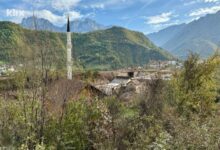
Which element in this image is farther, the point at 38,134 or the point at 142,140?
the point at 38,134

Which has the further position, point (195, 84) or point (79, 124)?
point (195, 84)

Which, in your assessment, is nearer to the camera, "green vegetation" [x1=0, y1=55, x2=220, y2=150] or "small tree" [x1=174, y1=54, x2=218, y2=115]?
"green vegetation" [x1=0, y1=55, x2=220, y2=150]

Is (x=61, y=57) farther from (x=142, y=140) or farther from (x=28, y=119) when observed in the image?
(x=142, y=140)

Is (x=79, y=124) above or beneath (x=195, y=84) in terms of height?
beneath

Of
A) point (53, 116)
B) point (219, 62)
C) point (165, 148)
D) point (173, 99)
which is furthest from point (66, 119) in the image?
point (219, 62)

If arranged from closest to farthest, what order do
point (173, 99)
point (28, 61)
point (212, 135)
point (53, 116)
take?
point (212, 135)
point (28, 61)
point (53, 116)
point (173, 99)

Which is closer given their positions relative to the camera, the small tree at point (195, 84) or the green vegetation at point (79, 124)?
the green vegetation at point (79, 124)

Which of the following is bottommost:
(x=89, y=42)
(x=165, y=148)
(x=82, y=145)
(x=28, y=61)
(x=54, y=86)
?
(x=82, y=145)

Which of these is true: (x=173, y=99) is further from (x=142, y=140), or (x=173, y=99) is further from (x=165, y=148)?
(x=165, y=148)

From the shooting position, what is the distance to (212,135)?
30.3 feet

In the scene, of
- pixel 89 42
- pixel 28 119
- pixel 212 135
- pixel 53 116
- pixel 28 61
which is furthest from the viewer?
pixel 89 42

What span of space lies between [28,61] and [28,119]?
→ 2243mm

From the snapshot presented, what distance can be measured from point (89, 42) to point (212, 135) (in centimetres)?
18999

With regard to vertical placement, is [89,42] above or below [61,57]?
above
